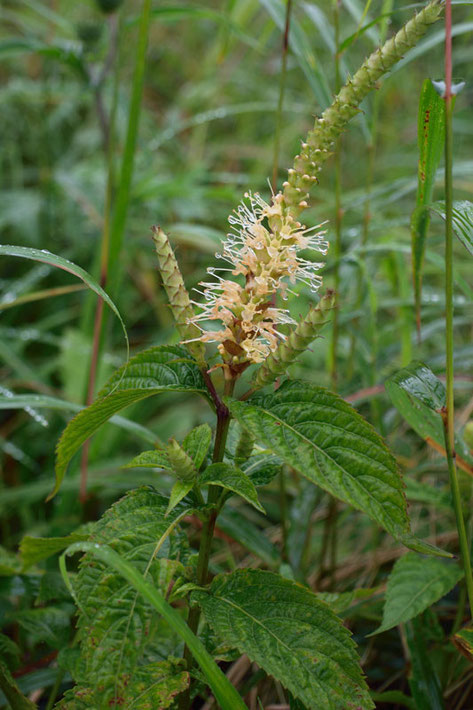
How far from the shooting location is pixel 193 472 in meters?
0.56

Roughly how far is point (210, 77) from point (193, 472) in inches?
91.6

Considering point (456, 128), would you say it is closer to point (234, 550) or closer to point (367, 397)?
point (367, 397)

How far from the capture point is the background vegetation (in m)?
0.89

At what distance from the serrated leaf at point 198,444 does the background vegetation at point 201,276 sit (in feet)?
0.82

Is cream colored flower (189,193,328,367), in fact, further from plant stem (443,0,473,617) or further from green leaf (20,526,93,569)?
green leaf (20,526,93,569)

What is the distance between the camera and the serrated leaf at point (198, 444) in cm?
60

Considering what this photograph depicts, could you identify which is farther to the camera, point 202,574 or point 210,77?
point 210,77

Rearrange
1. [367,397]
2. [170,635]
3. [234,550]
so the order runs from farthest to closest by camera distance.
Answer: [234,550], [367,397], [170,635]

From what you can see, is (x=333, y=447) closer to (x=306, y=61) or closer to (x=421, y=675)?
(x=421, y=675)

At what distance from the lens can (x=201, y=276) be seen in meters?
1.78

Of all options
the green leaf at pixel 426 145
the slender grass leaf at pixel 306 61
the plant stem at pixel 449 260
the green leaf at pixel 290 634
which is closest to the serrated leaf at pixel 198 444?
the green leaf at pixel 290 634

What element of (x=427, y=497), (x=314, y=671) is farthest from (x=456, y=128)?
(x=314, y=671)

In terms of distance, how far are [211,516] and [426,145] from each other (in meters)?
0.46

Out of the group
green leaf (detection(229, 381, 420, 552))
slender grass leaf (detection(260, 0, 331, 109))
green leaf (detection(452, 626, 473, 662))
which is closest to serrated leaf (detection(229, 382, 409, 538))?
green leaf (detection(229, 381, 420, 552))
